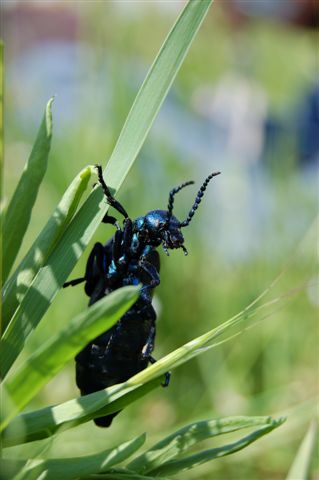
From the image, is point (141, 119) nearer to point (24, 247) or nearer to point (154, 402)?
point (154, 402)

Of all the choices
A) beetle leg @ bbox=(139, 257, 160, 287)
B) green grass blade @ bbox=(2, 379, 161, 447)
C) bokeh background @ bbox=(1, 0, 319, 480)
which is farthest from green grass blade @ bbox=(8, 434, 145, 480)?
bokeh background @ bbox=(1, 0, 319, 480)

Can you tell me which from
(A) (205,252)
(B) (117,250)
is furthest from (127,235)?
(A) (205,252)

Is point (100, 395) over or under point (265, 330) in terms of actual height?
under

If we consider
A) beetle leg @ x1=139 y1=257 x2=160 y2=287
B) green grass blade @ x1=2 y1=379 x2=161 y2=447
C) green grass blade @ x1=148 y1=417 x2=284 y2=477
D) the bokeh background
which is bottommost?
green grass blade @ x1=148 y1=417 x2=284 y2=477

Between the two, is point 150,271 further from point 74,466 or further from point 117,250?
point 74,466

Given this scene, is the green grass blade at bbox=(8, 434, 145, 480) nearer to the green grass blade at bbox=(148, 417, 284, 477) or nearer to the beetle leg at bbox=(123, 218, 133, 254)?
the green grass blade at bbox=(148, 417, 284, 477)

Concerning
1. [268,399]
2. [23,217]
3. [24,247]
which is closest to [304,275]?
[268,399]
